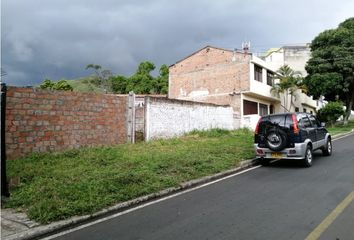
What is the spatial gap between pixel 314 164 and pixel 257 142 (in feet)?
6.66

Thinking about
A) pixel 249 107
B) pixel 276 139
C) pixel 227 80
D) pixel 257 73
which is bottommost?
pixel 276 139

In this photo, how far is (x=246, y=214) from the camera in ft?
18.7

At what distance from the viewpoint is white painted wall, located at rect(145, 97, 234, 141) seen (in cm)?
1595

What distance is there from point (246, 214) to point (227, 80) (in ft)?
78.8

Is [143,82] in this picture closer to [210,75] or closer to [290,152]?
[210,75]

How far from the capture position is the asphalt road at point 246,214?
4.86 metres

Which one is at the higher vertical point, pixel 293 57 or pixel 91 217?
pixel 293 57

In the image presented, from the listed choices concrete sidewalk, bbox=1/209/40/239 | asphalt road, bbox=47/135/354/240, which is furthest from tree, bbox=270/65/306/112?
concrete sidewalk, bbox=1/209/40/239

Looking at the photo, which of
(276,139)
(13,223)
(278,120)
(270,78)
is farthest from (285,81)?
(13,223)

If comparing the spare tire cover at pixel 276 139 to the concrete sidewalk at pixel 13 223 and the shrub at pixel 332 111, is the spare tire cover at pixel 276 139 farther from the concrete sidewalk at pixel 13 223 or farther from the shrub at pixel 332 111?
the shrub at pixel 332 111

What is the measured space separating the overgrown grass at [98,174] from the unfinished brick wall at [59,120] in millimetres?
615

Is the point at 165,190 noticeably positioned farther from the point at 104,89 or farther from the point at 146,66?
the point at 104,89

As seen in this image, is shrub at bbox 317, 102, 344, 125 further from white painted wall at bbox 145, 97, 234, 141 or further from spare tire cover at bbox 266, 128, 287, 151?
spare tire cover at bbox 266, 128, 287, 151

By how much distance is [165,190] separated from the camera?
7.45m
